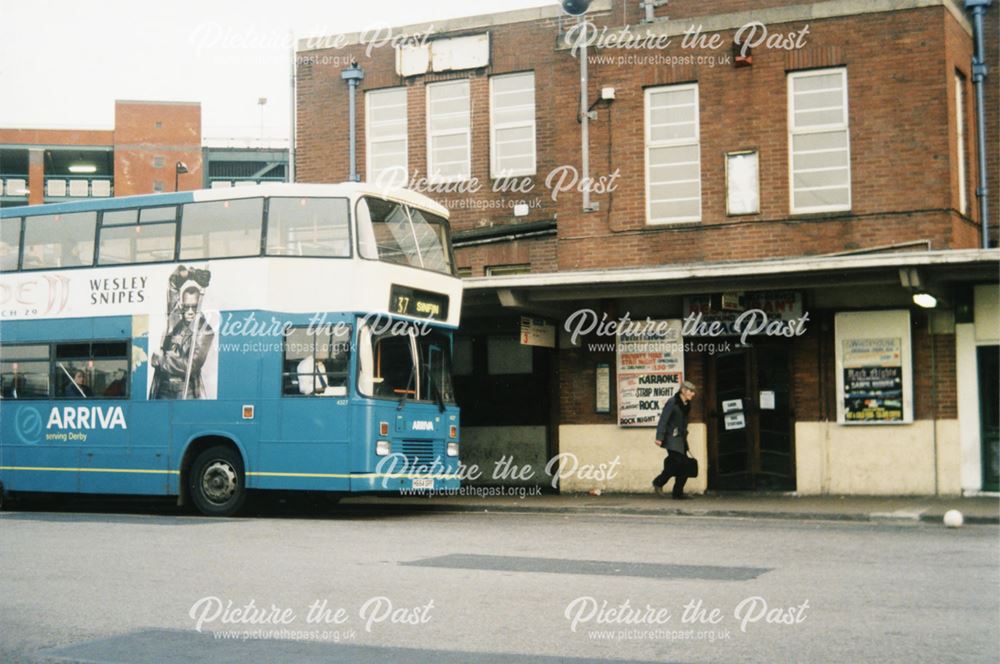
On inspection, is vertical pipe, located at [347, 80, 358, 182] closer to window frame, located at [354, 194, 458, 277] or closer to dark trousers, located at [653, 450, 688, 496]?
window frame, located at [354, 194, 458, 277]

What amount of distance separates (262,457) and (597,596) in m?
8.95

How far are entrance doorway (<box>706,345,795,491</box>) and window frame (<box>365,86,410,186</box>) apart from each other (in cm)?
761

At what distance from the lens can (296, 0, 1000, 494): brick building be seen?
1888 centimetres


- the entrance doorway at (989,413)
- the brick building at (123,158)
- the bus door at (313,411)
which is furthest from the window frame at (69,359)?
the brick building at (123,158)

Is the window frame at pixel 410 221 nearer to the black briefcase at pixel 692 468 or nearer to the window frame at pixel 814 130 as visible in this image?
the black briefcase at pixel 692 468

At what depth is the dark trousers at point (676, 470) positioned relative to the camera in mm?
18844

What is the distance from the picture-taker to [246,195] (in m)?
17.2

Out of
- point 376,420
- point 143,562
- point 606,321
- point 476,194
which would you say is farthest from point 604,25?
point 143,562

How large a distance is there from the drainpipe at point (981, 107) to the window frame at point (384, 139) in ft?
34.1

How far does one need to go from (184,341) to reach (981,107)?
523 inches

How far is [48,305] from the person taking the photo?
18.8m

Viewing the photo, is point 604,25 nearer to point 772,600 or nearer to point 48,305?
point 48,305

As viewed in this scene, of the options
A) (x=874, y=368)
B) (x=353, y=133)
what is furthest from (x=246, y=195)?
(x=874, y=368)

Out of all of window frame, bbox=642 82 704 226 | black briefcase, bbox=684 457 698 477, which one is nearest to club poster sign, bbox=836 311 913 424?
black briefcase, bbox=684 457 698 477
